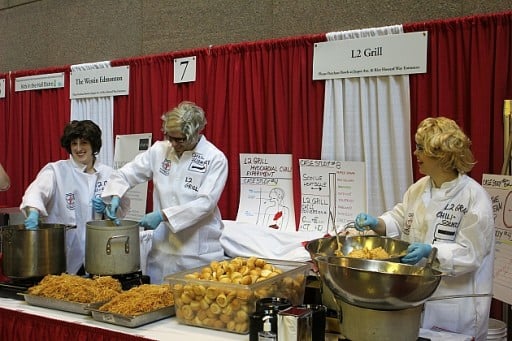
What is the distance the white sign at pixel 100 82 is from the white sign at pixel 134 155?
356mm

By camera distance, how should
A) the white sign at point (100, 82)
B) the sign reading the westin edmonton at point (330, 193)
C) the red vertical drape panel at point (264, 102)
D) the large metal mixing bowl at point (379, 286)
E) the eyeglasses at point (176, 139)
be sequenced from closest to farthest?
the large metal mixing bowl at point (379, 286)
the eyeglasses at point (176, 139)
the sign reading the westin edmonton at point (330, 193)
the red vertical drape panel at point (264, 102)
the white sign at point (100, 82)

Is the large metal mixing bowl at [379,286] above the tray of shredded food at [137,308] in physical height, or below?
above

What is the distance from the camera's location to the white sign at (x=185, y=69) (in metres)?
3.70

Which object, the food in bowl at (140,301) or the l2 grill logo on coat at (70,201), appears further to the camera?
the l2 grill logo on coat at (70,201)

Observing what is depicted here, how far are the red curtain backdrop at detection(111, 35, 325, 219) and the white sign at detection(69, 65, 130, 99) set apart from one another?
187 millimetres

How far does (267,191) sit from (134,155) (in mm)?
1152

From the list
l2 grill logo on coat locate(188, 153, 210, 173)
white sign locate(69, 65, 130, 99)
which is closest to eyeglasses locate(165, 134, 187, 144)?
l2 grill logo on coat locate(188, 153, 210, 173)

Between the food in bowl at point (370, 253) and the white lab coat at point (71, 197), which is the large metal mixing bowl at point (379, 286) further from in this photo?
the white lab coat at point (71, 197)

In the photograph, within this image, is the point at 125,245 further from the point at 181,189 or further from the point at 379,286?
the point at 379,286

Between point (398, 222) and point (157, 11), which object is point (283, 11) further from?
point (398, 222)

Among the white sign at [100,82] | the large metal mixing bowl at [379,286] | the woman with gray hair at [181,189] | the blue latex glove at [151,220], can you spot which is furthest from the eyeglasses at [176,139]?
the white sign at [100,82]

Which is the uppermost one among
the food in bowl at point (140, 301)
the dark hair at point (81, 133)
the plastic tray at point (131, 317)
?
the dark hair at point (81, 133)

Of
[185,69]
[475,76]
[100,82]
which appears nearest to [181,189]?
[185,69]

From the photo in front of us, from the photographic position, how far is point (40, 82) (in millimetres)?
4582
